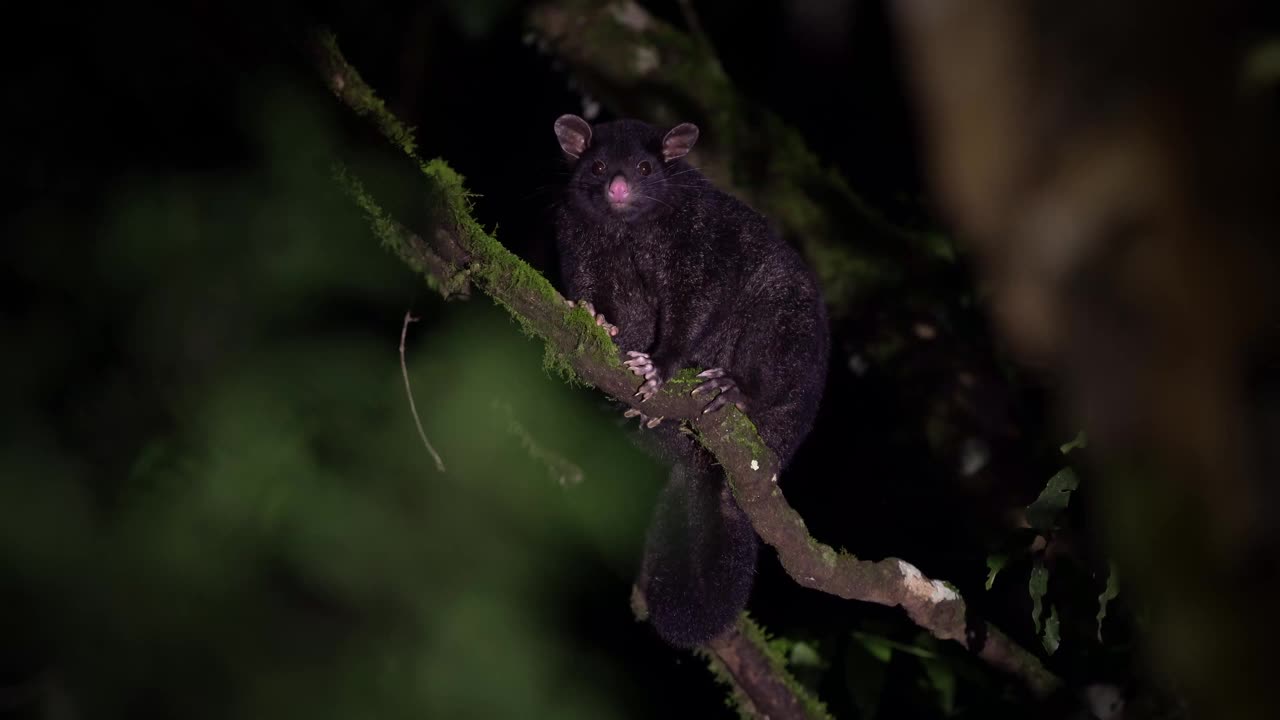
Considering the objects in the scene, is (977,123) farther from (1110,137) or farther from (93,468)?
(93,468)

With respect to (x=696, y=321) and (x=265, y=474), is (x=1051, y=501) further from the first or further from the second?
(x=265, y=474)

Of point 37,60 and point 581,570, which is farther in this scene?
point 581,570

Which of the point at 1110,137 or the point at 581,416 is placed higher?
the point at 1110,137

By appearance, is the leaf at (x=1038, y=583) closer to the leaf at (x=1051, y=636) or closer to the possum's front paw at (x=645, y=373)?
the leaf at (x=1051, y=636)

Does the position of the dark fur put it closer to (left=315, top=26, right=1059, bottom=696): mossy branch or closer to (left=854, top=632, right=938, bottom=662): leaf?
(left=315, top=26, right=1059, bottom=696): mossy branch

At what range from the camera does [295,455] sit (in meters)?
3.86

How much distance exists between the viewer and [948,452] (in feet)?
14.2

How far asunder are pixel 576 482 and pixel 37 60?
2.56 metres

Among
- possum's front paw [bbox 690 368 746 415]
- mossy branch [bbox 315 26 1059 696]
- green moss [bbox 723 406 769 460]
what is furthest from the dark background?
green moss [bbox 723 406 769 460]

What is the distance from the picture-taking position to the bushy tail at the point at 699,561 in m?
3.53

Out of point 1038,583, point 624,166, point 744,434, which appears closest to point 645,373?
point 744,434

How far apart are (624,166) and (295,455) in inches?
60.9

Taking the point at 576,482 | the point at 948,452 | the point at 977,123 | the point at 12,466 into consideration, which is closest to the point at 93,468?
the point at 12,466

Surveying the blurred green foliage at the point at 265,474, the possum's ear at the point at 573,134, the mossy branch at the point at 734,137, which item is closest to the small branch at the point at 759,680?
the blurred green foliage at the point at 265,474
